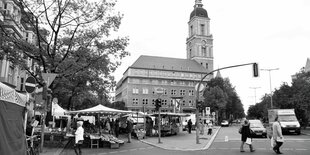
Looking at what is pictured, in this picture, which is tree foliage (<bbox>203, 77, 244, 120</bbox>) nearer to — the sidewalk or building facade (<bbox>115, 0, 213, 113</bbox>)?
building facade (<bbox>115, 0, 213, 113</bbox>)

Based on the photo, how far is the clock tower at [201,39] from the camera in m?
115

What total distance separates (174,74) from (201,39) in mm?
20450

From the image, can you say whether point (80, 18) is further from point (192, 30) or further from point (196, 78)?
point (192, 30)

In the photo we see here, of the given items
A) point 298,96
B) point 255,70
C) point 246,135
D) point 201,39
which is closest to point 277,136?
point 246,135

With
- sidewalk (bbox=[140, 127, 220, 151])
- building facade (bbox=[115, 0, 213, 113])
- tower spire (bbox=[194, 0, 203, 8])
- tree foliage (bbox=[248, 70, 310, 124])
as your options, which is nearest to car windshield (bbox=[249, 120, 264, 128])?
sidewalk (bbox=[140, 127, 220, 151])

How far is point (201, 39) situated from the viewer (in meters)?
115

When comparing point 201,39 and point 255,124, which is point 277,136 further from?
point 201,39

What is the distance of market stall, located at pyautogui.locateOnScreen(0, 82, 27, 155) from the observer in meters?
7.48

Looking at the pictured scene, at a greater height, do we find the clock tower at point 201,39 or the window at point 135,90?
the clock tower at point 201,39

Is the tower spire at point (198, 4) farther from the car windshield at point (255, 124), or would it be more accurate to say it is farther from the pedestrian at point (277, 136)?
the pedestrian at point (277, 136)

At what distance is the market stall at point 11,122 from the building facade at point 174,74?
82893mm

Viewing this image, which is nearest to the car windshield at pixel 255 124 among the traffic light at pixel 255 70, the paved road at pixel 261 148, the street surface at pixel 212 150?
the paved road at pixel 261 148

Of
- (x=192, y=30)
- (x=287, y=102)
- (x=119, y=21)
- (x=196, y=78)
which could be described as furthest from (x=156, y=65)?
(x=119, y=21)

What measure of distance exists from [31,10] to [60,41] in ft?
9.05
